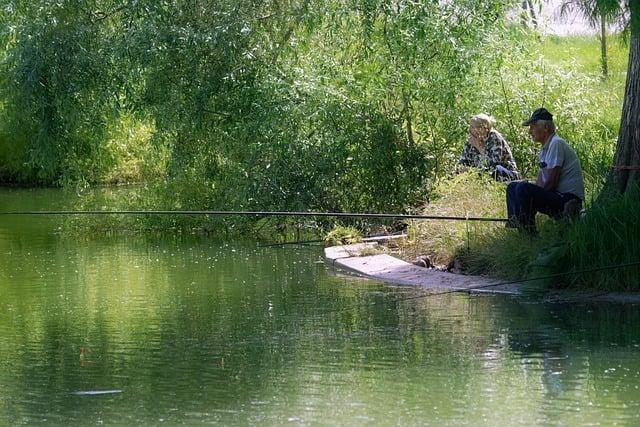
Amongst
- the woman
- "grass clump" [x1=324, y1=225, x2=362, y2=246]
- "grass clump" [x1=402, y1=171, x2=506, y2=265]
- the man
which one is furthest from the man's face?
"grass clump" [x1=324, y1=225, x2=362, y2=246]

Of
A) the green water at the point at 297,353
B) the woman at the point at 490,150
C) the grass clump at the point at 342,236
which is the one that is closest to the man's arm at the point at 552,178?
the green water at the point at 297,353

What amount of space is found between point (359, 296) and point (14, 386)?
3.73 metres

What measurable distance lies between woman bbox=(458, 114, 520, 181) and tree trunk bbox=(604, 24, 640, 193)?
2.79 m

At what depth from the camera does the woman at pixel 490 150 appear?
43.0 ft

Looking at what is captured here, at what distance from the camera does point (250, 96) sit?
15.3 m

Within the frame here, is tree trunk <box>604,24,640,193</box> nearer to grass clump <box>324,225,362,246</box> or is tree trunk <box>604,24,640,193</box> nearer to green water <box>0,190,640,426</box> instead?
green water <box>0,190,640,426</box>

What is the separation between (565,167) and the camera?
10422 mm

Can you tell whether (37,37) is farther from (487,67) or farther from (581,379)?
(581,379)

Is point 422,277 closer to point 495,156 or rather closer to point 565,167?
point 565,167

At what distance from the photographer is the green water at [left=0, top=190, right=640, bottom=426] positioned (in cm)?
598

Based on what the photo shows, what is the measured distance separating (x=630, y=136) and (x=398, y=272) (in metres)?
2.30

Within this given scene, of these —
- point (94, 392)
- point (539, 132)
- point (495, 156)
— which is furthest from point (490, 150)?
point (94, 392)

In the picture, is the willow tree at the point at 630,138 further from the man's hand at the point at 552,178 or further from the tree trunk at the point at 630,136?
the man's hand at the point at 552,178

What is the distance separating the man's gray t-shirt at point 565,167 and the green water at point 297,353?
1.47m
